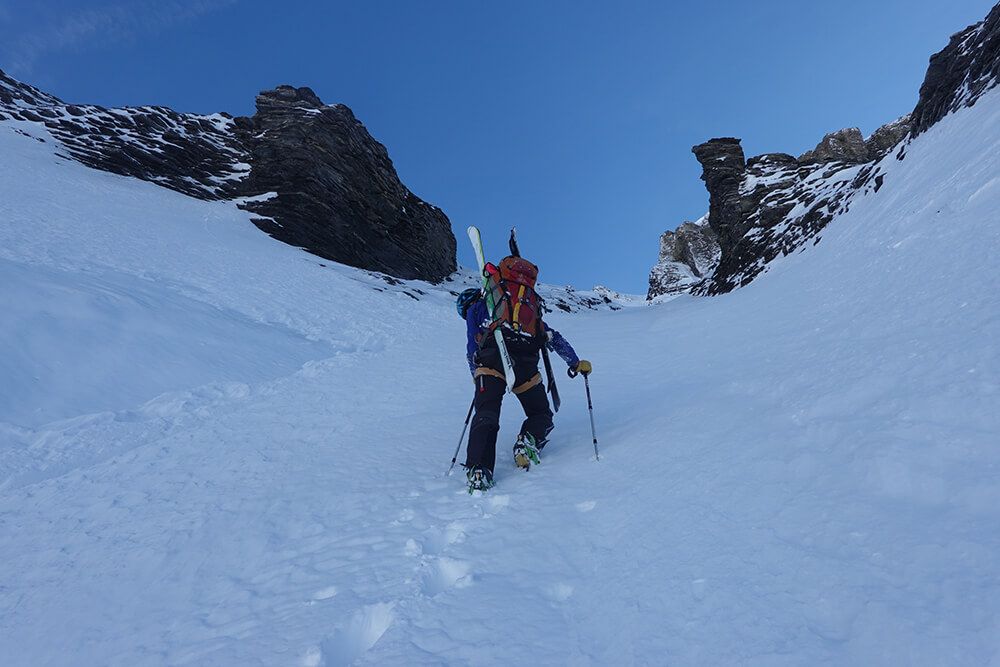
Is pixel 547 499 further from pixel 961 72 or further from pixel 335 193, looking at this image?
pixel 335 193

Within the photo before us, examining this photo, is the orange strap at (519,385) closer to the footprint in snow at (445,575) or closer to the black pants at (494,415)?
the black pants at (494,415)

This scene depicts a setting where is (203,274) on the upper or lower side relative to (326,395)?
upper

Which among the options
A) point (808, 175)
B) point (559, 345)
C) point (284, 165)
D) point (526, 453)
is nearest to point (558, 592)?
point (526, 453)

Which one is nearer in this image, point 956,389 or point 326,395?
point 956,389

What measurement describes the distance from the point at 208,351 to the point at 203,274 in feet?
23.5

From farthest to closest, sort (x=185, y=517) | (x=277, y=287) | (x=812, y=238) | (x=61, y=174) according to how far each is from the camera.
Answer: (x=61, y=174), (x=812, y=238), (x=277, y=287), (x=185, y=517)

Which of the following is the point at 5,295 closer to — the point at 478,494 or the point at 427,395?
the point at 427,395

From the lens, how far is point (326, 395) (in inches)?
320

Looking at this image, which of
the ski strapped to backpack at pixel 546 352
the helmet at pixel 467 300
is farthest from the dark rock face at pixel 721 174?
the helmet at pixel 467 300

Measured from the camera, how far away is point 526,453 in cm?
467

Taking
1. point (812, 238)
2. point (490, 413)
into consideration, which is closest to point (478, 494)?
point (490, 413)

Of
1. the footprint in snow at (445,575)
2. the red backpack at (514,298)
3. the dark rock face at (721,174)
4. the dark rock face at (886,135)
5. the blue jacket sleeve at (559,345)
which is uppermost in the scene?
the dark rock face at (886,135)

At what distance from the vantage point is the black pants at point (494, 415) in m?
4.22

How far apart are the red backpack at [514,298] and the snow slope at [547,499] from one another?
134cm
